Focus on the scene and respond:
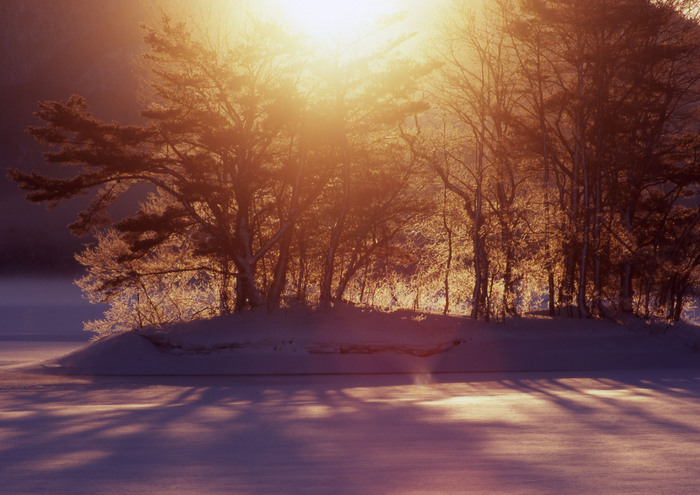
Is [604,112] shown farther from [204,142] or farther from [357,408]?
[357,408]

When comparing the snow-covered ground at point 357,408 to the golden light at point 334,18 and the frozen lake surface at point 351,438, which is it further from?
the golden light at point 334,18

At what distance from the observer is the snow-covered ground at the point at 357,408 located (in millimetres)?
7492

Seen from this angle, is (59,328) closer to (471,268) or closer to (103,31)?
(471,268)

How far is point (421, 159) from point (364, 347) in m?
6.23

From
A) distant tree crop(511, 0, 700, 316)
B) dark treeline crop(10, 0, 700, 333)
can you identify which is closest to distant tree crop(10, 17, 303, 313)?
dark treeline crop(10, 0, 700, 333)

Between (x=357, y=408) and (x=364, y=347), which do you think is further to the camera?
(x=364, y=347)

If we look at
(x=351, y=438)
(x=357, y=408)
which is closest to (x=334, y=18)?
(x=357, y=408)

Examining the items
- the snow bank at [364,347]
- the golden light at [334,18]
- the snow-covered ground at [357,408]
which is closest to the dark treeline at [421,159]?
the golden light at [334,18]

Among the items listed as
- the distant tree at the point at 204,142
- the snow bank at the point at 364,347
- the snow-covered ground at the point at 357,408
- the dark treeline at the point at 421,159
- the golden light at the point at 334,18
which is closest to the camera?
the snow-covered ground at the point at 357,408

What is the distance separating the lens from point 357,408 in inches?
484

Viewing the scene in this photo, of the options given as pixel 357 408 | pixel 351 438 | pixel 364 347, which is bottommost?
pixel 351 438

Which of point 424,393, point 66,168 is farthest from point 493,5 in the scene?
point 66,168

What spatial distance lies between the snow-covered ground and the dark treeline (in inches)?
77.0

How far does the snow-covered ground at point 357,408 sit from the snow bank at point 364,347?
4 centimetres
